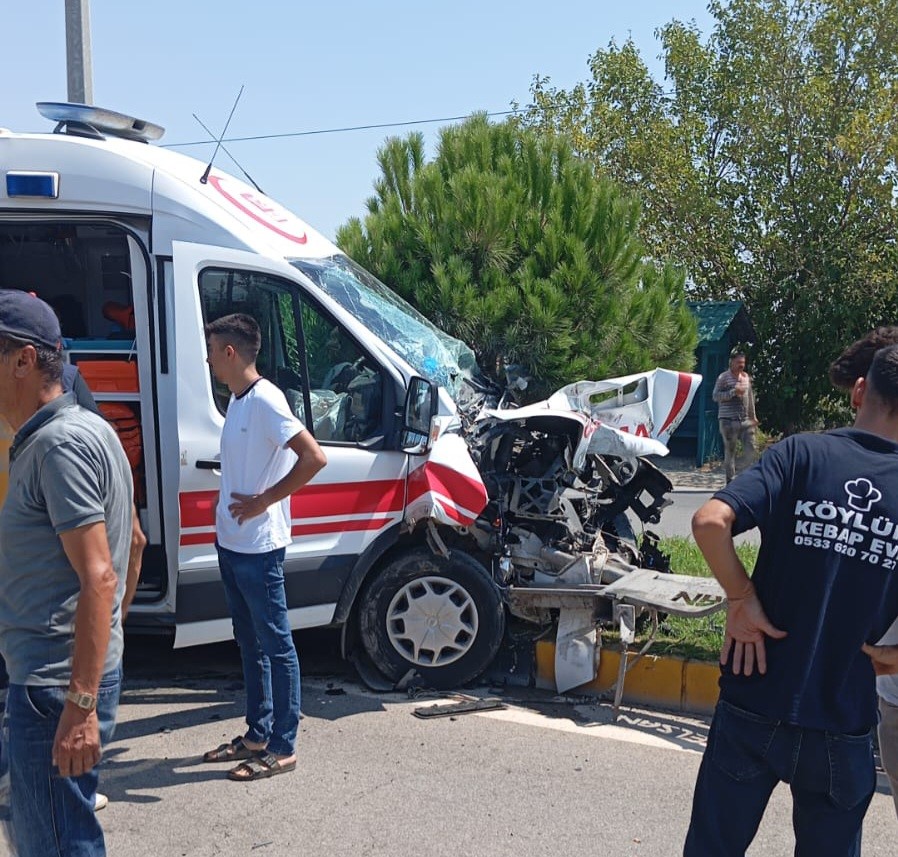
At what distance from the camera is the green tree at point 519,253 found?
8.33 metres

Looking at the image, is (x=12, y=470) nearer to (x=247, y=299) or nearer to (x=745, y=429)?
(x=247, y=299)

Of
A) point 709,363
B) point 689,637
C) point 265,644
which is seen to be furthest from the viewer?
point 709,363

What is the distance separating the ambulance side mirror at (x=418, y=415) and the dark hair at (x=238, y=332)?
1.08 metres

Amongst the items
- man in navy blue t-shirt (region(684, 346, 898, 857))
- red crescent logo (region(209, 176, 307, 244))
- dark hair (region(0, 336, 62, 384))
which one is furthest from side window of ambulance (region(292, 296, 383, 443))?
man in navy blue t-shirt (region(684, 346, 898, 857))

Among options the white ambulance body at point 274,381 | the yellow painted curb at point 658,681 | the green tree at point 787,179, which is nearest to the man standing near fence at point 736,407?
the green tree at point 787,179

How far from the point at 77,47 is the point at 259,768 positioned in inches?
271

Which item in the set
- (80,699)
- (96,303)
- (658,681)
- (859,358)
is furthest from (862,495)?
(96,303)

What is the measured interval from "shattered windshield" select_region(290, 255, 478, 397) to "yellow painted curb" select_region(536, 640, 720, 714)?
1625mm

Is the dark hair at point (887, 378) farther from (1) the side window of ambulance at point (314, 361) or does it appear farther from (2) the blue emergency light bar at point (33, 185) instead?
(2) the blue emergency light bar at point (33, 185)

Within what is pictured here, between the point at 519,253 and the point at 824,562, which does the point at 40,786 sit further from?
the point at 519,253

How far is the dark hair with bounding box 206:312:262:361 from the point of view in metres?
4.35

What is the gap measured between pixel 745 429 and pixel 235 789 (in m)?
11.1

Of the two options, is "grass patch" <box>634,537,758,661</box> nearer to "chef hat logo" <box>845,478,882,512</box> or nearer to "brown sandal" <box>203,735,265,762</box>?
"brown sandal" <box>203,735,265,762</box>

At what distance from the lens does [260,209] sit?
5602mm
